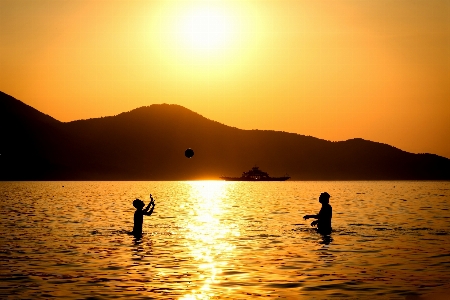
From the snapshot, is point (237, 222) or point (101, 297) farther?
point (237, 222)

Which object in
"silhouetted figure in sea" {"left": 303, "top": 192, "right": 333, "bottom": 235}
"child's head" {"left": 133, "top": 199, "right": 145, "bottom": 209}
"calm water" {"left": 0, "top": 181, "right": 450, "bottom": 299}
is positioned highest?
"child's head" {"left": 133, "top": 199, "right": 145, "bottom": 209}

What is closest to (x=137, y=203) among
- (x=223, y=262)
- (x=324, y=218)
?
(x=223, y=262)

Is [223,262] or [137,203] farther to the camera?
[137,203]

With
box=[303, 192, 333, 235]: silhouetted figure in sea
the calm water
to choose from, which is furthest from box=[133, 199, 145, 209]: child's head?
box=[303, 192, 333, 235]: silhouetted figure in sea

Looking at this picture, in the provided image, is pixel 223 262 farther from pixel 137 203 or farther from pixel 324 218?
pixel 324 218

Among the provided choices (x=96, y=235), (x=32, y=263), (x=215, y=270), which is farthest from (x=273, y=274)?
(x=96, y=235)

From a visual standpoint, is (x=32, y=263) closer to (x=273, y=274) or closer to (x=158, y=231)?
(x=273, y=274)

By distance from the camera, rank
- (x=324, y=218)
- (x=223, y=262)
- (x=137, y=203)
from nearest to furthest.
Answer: (x=223, y=262) < (x=137, y=203) < (x=324, y=218)

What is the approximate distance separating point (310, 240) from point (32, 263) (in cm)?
1492

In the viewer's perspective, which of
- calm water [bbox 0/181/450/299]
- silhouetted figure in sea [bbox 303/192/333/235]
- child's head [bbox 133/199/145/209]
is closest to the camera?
calm water [bbox 0/181/450/299]

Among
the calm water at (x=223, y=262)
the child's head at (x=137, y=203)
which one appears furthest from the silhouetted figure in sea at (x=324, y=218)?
the child's head at (x=137, y=203)

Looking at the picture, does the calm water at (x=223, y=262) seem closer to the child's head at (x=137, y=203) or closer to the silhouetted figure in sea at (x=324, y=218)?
the silhouetted figure in sea at (x=324, y=218)

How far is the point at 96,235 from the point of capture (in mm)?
40406

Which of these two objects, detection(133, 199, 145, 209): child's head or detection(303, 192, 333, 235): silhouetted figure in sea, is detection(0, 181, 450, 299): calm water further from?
detection(133, 199, 145, 209): child's head
